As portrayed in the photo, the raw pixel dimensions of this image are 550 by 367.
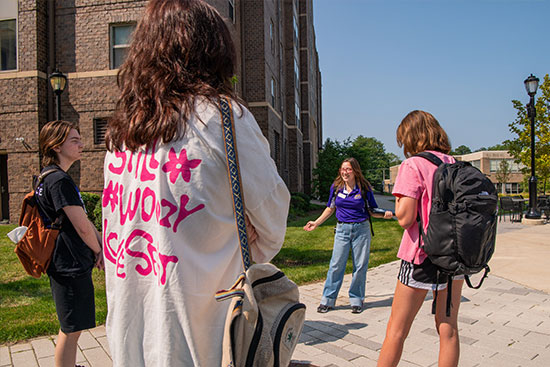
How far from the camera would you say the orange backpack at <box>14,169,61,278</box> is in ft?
9.39

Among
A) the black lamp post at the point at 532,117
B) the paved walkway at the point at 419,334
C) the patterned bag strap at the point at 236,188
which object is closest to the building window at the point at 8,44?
the paved walkway at the point at 419,334

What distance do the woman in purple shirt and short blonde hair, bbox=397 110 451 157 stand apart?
2.34 metres

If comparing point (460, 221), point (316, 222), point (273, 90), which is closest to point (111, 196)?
point (460, 221)

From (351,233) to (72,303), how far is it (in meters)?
3.62

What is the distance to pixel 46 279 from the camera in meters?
7.14

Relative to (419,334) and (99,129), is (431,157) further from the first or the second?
(99,129)

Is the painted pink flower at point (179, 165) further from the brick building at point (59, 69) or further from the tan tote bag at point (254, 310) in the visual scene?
the brick building at point (59, 69)

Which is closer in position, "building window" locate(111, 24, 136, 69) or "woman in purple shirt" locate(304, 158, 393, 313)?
"woman in purple shirt" locate(304, 158, 393, 313)

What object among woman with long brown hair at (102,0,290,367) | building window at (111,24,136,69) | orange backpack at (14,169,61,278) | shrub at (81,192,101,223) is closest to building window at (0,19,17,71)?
building window at (111,24,136,69)

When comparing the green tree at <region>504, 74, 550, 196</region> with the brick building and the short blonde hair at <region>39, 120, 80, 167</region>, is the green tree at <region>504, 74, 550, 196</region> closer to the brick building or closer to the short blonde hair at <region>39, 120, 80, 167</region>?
the brick building

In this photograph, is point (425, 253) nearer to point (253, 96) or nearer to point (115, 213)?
point (115, 213)

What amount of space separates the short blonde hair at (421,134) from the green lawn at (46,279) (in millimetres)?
4008

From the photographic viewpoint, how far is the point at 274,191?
4.91 feet

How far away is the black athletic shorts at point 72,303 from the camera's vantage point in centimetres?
284
